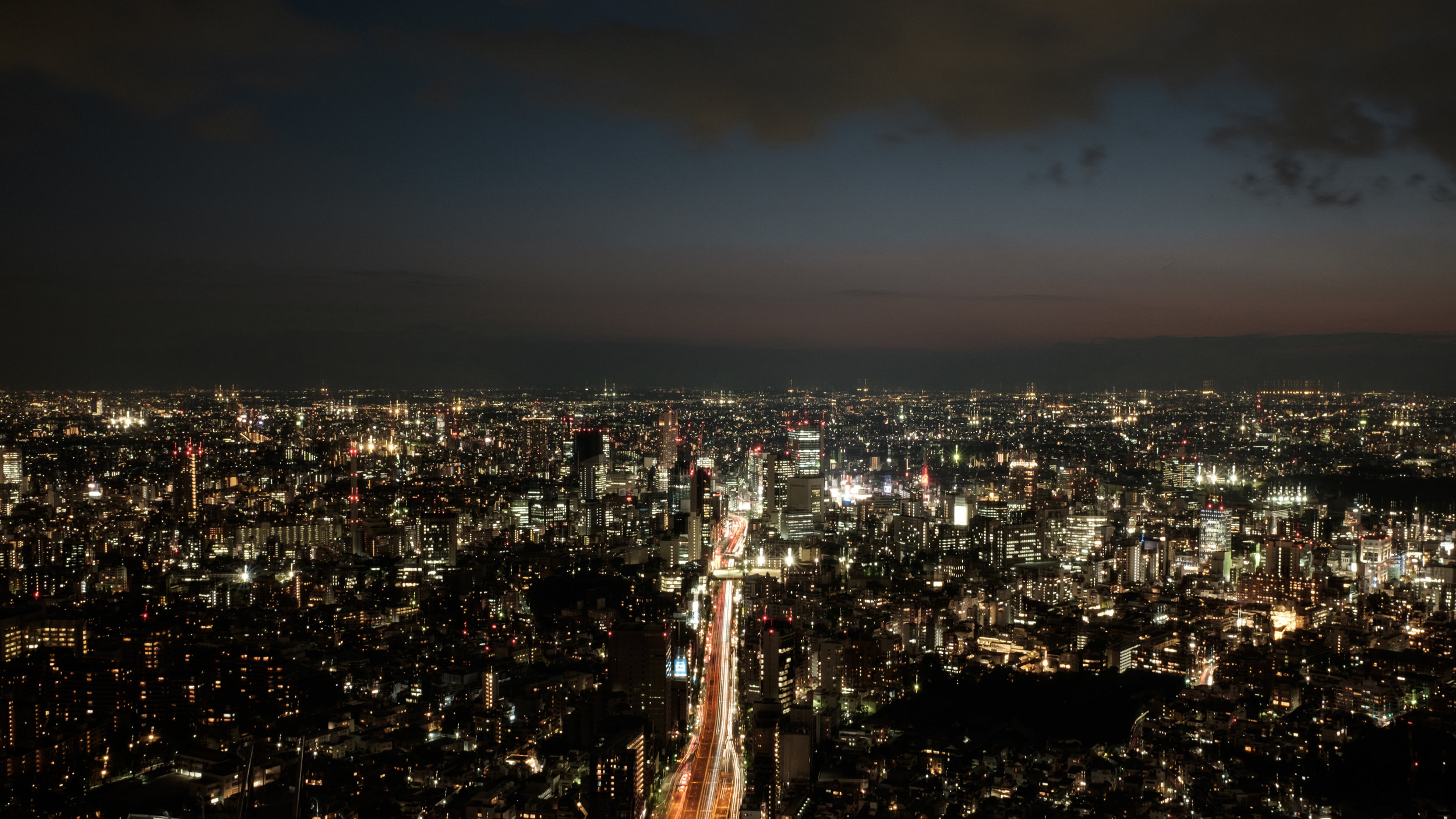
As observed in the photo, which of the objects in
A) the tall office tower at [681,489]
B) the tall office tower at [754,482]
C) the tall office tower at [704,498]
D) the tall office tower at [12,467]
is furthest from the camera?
the tall office tower at [754,482]

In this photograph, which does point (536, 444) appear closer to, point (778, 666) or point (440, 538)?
point (440, 538)

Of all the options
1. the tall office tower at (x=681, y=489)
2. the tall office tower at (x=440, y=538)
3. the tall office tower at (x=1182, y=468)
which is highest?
the tall office tower at (x=1182, y=468)

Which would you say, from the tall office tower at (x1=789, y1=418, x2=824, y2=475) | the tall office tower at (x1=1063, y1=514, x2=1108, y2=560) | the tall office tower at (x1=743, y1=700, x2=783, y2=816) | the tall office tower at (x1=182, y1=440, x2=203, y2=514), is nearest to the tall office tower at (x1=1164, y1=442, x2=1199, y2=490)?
the tall office tower at (x1=1063, y1=514, x2=1108, y2=560)

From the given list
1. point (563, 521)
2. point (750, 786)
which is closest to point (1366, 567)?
point (750, 786)

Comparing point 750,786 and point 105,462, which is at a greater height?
point 105,462

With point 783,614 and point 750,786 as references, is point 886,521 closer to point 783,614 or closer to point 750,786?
point 783,614

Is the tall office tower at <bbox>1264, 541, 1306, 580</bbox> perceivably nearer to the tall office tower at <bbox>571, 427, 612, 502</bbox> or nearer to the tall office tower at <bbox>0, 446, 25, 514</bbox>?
the tall office tower at <bbox>571, 427, 612, 502</bbox>

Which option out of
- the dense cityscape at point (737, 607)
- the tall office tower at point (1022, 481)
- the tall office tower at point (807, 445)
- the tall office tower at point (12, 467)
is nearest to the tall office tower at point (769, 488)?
the dense cityscape at point (737, 607)

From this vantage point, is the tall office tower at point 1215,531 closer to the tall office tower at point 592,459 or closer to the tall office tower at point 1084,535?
the tall office tower at point 1084,535
